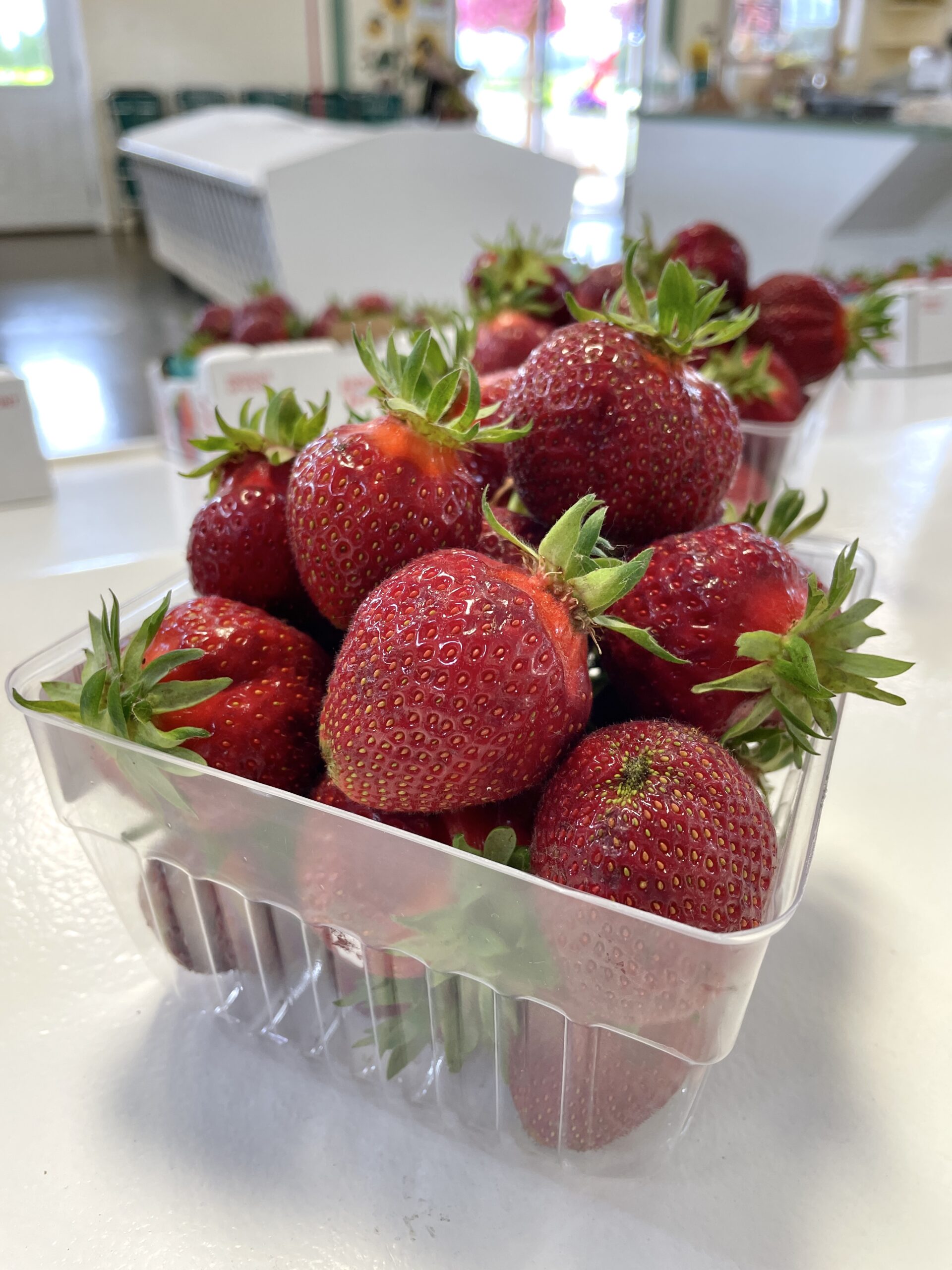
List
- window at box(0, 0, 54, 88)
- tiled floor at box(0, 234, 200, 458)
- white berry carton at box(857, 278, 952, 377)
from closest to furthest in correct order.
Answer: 1. white berry carton at box(857, 278, 952, 377)
2. tiled floor at box(0, 234, 200, 458)
3. window at box(0, 0, 54, 88)

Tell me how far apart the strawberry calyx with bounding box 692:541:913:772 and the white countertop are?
0.19 m

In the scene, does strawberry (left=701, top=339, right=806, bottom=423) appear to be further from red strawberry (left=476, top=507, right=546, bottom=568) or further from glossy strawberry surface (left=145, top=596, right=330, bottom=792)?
glossy strawberry surface (left=145, top=596, right=330, bottom=792)

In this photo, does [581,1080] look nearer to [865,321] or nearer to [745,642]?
[745,642]

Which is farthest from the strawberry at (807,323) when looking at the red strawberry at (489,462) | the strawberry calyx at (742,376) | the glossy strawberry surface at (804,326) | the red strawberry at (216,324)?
the red strawberry at (216,324)

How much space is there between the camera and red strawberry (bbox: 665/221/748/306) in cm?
112

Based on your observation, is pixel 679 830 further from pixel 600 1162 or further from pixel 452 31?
pixel 452 31

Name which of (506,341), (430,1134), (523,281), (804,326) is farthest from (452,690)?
(804,326)

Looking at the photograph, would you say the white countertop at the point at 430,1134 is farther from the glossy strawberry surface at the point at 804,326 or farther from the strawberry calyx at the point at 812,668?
the glossy strawberry surface at the point at 804,326

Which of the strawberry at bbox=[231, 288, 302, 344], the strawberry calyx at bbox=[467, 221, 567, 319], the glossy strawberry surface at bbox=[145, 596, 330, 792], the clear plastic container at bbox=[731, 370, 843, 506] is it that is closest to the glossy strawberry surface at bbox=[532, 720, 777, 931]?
the glossy strawberry surface at bbox=[145, 596, 330, 792]

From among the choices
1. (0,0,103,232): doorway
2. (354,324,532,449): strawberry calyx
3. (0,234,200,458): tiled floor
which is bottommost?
(0,234,200,458): tiled floor

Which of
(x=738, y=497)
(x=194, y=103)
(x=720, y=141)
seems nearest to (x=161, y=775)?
(x=738, y=497)

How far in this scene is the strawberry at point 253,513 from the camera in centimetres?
53

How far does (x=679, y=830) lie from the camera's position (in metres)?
0.38

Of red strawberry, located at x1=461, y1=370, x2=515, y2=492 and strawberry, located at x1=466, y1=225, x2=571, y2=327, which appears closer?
red strawberry, located at x1=461, y1=370, x2=515, y2=492
